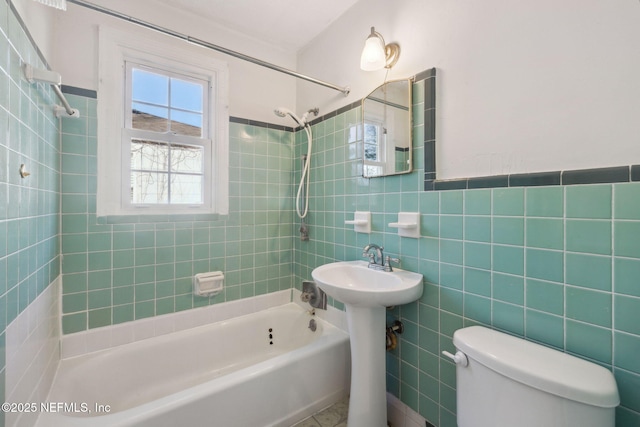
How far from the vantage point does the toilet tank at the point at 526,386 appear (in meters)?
0.71

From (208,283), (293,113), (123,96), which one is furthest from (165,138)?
(208,283)

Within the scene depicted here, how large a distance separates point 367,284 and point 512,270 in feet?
2.30

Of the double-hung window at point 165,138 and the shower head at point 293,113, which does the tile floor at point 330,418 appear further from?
the shower head at point 293,113

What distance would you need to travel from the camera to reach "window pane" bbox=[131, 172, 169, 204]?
1730mm

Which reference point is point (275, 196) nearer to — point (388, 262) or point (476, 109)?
point (388, 262)

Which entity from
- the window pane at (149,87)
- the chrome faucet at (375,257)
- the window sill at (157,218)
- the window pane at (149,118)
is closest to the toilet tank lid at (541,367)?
the chrome faucet at (375,257)

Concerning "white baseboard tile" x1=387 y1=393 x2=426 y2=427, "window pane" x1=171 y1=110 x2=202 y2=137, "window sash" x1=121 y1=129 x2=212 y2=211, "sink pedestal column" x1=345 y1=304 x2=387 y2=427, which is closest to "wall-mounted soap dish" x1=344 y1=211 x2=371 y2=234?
"sink pedestal column" x1=345 y1=304 x2=387 y2=427

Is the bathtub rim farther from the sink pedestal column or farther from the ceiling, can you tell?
the ceiling

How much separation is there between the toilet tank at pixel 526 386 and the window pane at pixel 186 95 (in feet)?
7.10

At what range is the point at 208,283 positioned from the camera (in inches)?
75.0

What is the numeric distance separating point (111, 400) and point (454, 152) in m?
2.31

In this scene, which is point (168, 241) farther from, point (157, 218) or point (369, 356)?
point (369, 356)

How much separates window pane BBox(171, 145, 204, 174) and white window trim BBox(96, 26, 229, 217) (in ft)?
0.24

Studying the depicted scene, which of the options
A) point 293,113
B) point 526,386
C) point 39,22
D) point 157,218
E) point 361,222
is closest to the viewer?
point 526,386
